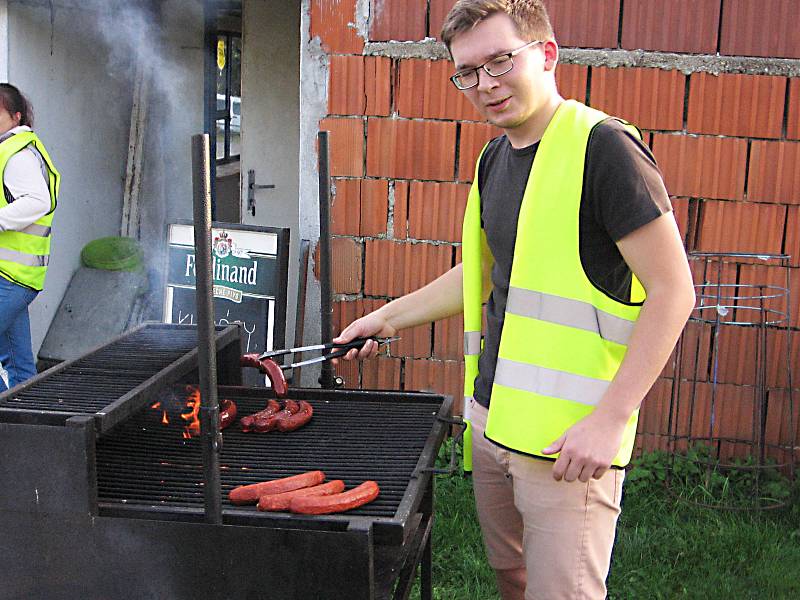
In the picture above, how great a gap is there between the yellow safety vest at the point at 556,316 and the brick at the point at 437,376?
8.84 feet

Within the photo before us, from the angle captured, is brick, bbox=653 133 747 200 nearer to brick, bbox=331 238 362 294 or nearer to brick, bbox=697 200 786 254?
brick, bbox=697 200 786 254

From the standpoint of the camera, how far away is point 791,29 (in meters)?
4.81

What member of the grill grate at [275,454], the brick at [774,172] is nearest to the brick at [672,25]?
the brick at [774,172]

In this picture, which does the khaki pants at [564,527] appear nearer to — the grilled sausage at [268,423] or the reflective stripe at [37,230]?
the grilled sausage at [268,423]

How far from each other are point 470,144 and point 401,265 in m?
0.76

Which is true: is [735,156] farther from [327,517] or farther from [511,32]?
[327,517]

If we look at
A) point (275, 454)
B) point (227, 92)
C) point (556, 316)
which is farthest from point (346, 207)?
point (227, 92)

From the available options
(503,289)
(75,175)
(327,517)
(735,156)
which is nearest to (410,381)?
(735,156)

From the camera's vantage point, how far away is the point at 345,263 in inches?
207

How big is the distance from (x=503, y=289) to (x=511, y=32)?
728 mm

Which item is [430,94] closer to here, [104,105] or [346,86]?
[346,86]

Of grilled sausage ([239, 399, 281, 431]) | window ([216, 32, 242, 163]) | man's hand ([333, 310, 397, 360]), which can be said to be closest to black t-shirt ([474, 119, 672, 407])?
man's hand ([333, 310, 397, 360])

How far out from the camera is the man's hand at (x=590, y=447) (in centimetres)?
230

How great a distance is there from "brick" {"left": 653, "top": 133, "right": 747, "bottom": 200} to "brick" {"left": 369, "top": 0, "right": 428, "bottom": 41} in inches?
55.1
